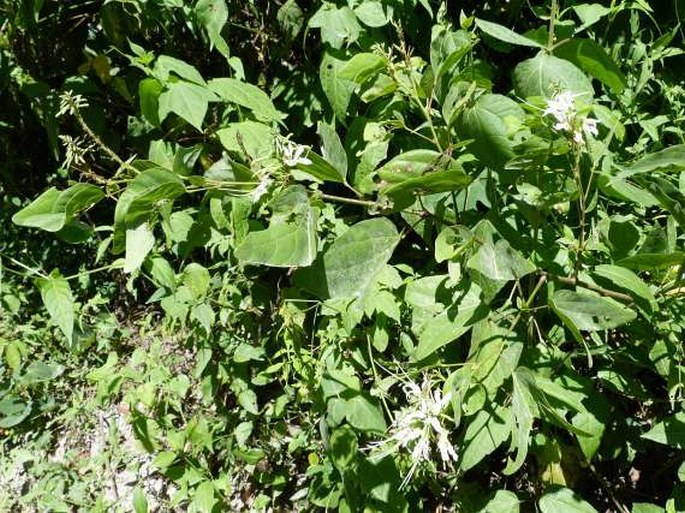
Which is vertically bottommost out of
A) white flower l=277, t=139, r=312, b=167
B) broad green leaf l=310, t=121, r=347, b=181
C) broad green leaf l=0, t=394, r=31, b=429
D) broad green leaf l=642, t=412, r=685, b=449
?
broad green leaf l=0, t=394, r=31, b=429

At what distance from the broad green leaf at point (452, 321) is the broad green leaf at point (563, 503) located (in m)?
0.41

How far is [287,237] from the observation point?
0.88 metres

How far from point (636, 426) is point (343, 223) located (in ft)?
2.68

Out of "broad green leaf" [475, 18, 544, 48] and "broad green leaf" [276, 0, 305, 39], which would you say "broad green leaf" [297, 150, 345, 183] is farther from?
"broad green leaf" [276, 0, 305, 39]

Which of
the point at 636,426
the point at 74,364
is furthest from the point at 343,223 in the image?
the point at 74,364

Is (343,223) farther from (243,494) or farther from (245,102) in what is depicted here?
(243,494)

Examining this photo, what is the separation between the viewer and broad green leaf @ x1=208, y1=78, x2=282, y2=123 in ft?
5.48

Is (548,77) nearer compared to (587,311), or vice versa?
(587,311)

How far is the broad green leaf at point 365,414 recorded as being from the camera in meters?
1.48

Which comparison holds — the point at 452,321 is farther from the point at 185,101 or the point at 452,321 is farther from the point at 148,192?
the point at 185,101

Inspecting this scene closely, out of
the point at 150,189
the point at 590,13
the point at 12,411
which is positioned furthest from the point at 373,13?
the point at 12,411

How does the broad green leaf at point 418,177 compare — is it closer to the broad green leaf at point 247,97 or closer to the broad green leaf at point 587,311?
the broad green leaf at point 587,311

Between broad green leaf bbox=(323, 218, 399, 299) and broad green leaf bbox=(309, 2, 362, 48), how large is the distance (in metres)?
0.72

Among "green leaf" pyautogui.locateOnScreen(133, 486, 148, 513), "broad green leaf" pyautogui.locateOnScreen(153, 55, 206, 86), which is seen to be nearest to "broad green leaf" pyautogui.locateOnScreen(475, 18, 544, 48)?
"broad green leaf" pyautogui.locateOnScreen(153, 55, 206, 86)
